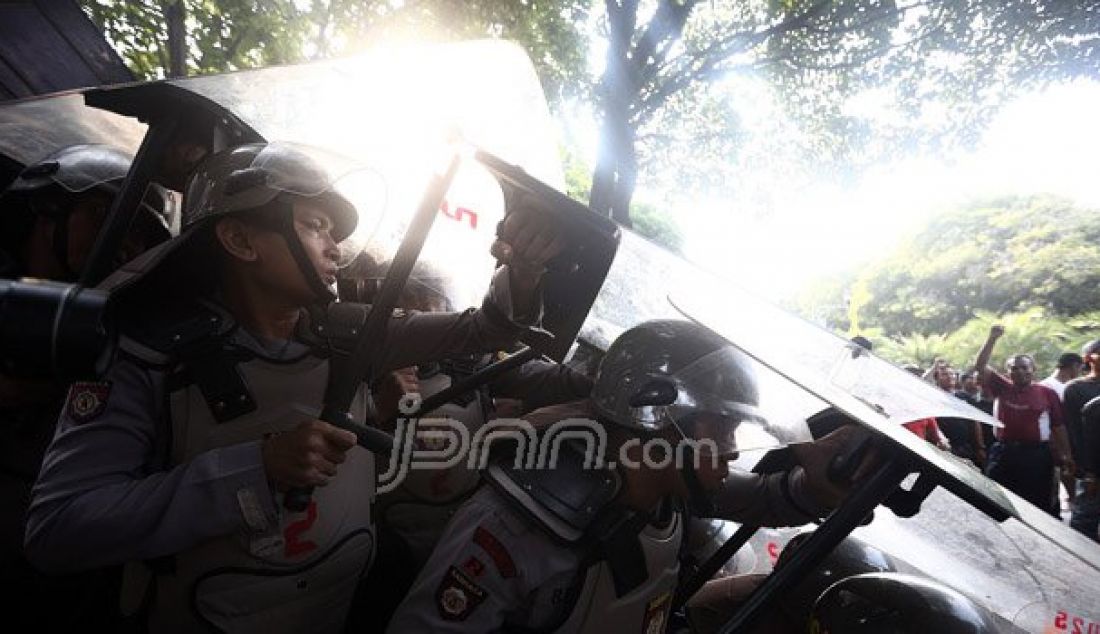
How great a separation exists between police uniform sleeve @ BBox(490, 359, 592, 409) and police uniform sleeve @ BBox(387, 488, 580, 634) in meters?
1.42

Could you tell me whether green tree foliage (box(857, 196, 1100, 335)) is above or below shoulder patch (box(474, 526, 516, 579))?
above

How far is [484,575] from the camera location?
61.7 inches

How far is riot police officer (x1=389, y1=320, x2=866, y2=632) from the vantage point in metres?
1.57

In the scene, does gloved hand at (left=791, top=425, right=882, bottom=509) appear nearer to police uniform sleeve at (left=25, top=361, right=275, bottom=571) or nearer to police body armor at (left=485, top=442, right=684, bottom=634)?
police body armor at (left=485, top=442, right=684, bottom=634)

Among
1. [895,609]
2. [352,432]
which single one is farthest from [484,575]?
[895,609]

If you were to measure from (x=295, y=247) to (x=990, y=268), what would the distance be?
40.2 meters

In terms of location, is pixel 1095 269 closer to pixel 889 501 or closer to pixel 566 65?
pixel 566 65

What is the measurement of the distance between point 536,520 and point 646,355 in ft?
2.05

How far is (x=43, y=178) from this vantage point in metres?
2.20

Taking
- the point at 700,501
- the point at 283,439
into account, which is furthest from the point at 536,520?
the point at 283,439

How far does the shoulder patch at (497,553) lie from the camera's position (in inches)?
62.4

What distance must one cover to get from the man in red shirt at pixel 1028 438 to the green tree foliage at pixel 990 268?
2443 centimetres

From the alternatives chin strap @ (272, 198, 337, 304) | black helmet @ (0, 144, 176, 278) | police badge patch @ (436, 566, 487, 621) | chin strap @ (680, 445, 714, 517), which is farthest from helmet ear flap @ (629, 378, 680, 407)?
black helmet @ (0, 144, 176, 278)

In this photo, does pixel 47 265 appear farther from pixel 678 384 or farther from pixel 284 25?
pixel 284 25
